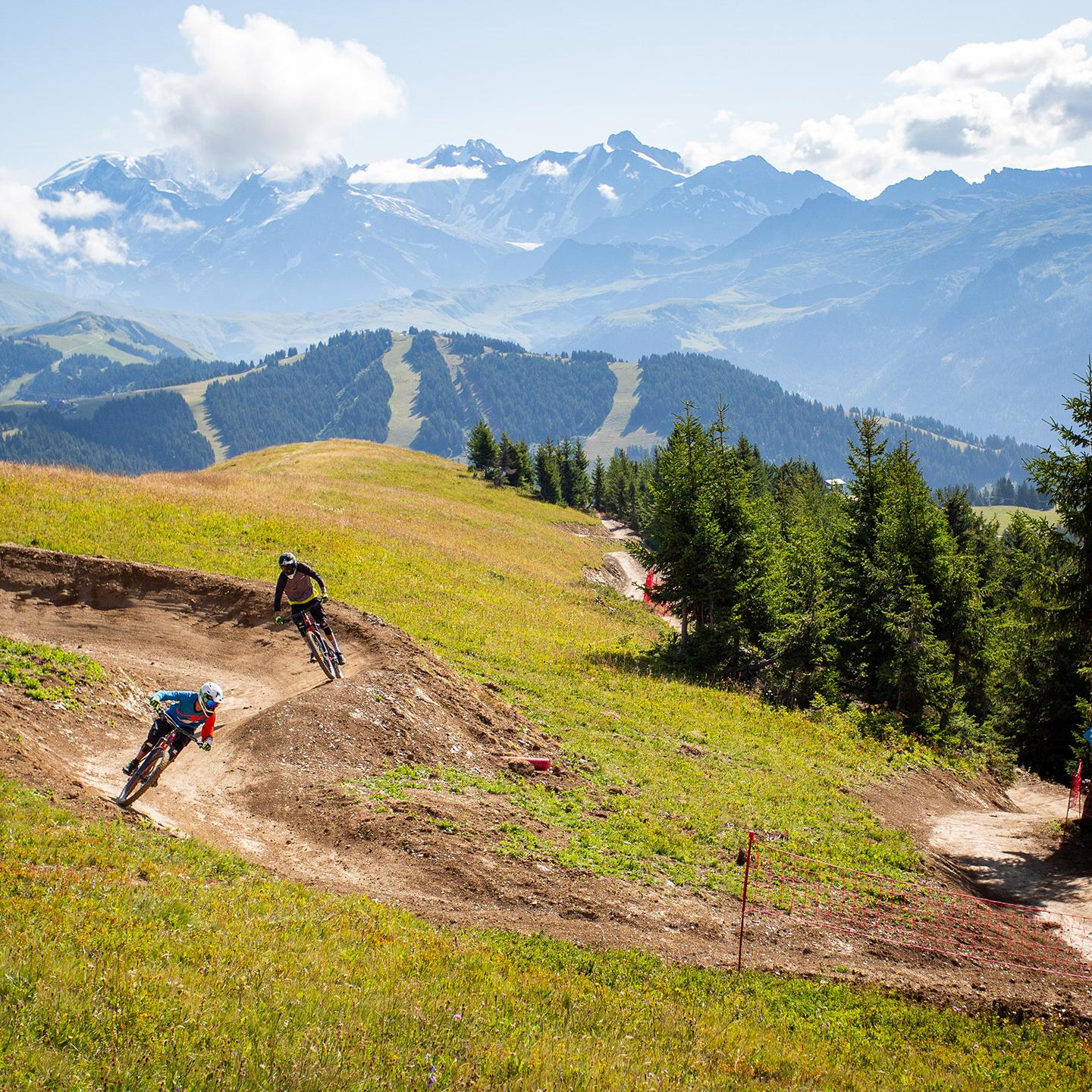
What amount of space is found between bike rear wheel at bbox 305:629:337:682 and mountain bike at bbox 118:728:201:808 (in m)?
5.42

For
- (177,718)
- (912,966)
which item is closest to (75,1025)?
(177,718)

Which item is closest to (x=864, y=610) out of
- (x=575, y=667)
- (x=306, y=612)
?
(x=575, y=667)

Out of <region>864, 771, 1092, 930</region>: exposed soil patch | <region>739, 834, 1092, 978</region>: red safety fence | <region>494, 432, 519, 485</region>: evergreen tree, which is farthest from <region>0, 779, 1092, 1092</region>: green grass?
<region>494, 432, 519, 485</region>: evergreen tree

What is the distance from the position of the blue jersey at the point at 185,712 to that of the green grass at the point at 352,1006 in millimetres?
2320

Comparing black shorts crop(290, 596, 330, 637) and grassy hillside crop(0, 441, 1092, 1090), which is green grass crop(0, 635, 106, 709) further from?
black shorts crop(290, 596, 330, 637)

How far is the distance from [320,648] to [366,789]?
215 inches

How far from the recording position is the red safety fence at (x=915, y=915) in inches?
540

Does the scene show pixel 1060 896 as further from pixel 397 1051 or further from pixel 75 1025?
pixel 75 1025

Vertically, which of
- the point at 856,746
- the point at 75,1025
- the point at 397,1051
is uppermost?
the point at 75,1025

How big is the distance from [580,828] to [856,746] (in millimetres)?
15286

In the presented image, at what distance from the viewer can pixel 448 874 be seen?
497 inches

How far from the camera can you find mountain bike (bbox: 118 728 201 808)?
42.6 ft

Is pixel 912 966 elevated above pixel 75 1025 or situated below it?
below

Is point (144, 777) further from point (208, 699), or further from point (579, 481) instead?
point (579, 481)
